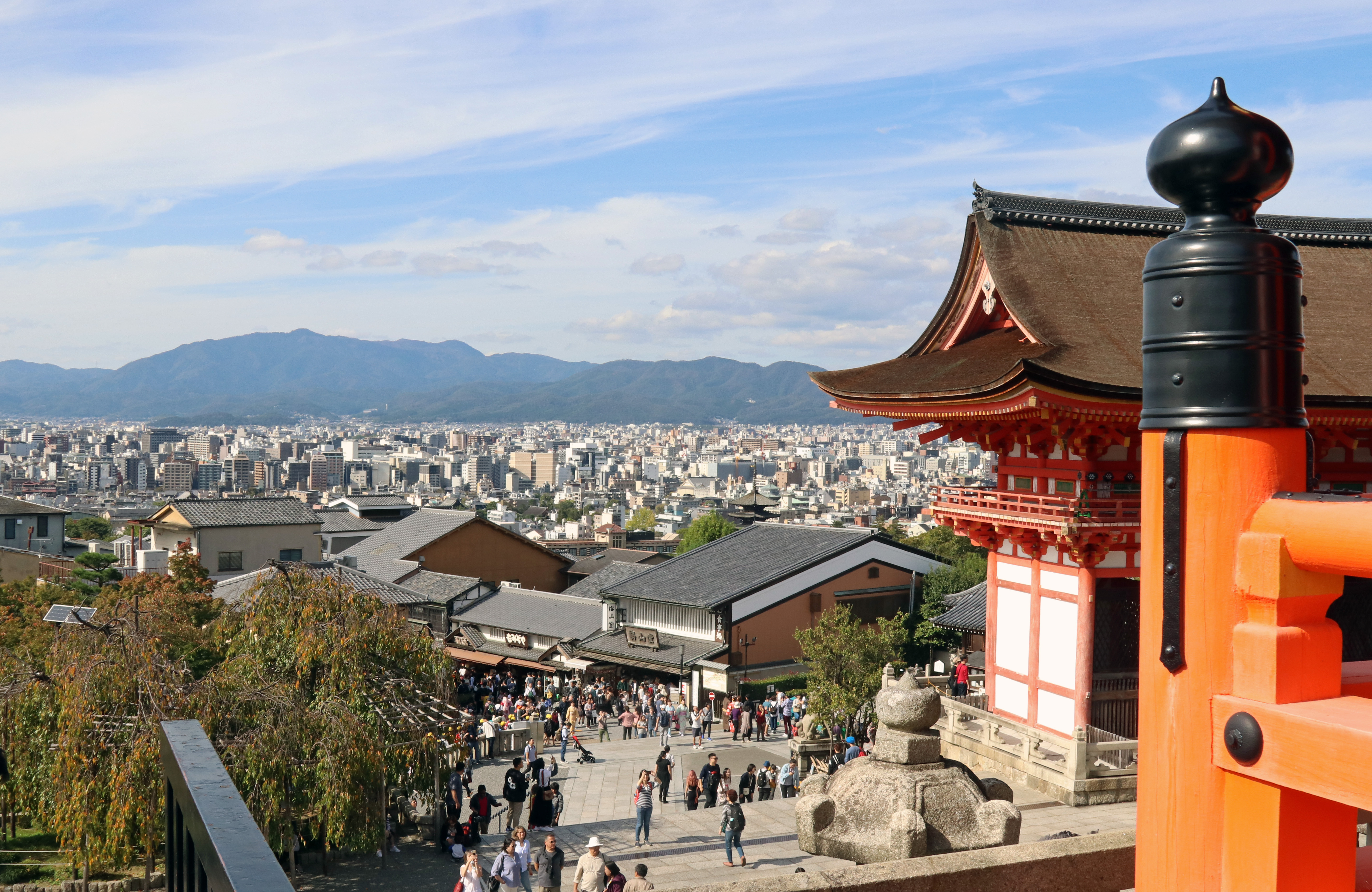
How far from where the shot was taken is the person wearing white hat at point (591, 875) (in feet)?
34.0

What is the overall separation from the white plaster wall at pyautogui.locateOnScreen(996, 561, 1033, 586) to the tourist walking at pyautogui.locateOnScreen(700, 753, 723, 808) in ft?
16.7

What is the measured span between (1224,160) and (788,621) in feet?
103

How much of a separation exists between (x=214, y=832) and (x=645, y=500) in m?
198

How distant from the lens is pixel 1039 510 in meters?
14.6

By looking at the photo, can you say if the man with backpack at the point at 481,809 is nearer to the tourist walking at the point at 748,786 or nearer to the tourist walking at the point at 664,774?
the tourist walking at the point at 664,774

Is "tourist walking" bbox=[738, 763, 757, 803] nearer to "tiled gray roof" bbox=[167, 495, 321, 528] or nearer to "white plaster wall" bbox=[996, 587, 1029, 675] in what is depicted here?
"white plaster wall" bbox=[996, 587, 1029, 675]

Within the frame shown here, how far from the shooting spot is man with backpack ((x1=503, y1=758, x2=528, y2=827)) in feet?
50.1

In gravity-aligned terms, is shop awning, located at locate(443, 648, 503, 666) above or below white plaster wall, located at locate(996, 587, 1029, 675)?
below

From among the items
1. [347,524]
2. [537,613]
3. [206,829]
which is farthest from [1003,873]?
[347,524]

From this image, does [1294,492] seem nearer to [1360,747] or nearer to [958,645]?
[1360,747]

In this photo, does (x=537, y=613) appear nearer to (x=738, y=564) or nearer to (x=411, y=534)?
(x=738, y=564)

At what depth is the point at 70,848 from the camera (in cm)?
1280

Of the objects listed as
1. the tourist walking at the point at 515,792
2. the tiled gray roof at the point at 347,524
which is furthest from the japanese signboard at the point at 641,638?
the tiled gray roof at the point at 347,524

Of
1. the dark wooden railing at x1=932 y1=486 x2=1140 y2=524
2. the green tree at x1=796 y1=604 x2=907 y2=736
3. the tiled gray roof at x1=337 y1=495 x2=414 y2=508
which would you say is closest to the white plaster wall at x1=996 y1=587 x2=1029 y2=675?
the dark wooden railing at x1=932 y1=486 x2=1140 y2=524
